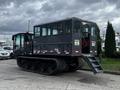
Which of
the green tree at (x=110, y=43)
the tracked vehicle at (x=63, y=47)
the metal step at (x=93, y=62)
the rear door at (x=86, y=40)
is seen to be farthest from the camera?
the green tree at (x=110, y=43)

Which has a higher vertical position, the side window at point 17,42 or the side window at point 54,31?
the side window at point 54,31

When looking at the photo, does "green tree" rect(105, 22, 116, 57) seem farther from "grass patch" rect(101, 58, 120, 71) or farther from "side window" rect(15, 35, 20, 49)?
"side window" rect(15, 35, 20, 49)

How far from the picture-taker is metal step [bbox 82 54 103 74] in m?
13.5

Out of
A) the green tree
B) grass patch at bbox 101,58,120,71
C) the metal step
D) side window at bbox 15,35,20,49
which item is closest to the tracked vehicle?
the metal step

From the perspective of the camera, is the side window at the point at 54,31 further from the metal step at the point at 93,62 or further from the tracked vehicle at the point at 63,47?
the metal step at the point at 93,62

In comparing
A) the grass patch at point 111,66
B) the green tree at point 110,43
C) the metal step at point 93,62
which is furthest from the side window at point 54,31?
the green tree at point 110,43

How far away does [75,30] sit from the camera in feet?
46.6

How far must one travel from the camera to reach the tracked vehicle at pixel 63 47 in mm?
14102

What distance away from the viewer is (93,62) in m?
14.2

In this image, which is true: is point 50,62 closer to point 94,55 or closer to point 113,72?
point 94,55

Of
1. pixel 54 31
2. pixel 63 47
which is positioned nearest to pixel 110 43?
pixel 54 31

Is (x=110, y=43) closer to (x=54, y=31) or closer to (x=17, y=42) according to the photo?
(x=17, y=42)

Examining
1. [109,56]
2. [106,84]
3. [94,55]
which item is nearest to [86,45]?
[94,55]

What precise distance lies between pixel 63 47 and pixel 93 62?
74.3 inches
